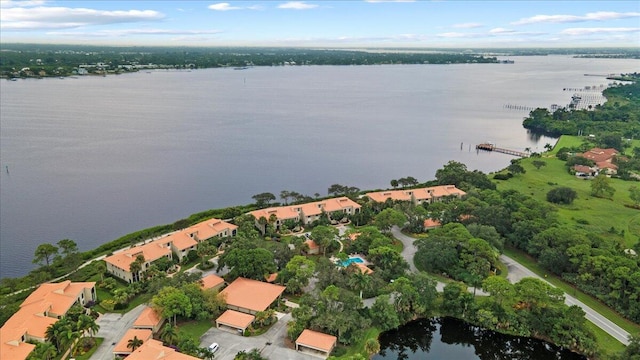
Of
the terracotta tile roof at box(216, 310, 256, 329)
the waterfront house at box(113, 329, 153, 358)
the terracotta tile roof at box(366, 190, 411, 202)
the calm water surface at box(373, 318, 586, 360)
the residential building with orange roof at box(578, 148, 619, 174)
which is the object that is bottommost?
the calm water surface at box(373, 318, 586, 360)

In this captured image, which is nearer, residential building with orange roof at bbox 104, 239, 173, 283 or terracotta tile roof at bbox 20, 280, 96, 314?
terracotta tile roof at bbox 20, 280, 96, 314

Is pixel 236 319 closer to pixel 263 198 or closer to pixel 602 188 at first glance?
pixel 263 198

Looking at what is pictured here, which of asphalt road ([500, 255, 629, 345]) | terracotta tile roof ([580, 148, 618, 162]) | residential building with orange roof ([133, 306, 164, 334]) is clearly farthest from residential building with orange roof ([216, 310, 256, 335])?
terracotta tile roof ([580, 148, 618, 162])

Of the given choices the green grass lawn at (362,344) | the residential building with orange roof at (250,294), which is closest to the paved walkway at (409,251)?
the green grass lawn at (362,344)

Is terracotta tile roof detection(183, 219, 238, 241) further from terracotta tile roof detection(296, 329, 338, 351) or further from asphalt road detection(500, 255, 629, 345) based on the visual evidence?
asphalt road detection(500, 255, 629, 345)

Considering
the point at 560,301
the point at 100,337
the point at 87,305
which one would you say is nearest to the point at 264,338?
the point at 100,337

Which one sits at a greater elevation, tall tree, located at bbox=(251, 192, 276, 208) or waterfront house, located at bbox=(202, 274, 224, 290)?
tall tree, located at bbox=(251, 192, 276, 208)

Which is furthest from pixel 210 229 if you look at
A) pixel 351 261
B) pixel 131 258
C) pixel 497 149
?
pixel 497 149
